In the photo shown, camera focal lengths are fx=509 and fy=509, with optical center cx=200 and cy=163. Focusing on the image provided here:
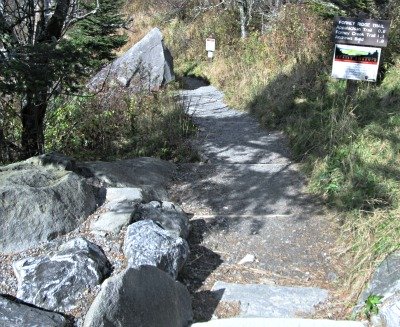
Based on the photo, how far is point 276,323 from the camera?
3.74 m

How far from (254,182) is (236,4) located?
11198 millimetres

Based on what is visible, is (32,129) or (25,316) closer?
(25,316)

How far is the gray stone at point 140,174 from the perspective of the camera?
18.5 feet

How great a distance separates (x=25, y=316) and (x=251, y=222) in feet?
9.08

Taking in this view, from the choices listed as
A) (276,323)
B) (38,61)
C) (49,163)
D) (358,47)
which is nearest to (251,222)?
(276,323)

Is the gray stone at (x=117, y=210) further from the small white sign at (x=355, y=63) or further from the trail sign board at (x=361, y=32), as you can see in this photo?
the trail sign board at (x=361, y=32)

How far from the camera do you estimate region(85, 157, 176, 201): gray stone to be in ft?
18.5

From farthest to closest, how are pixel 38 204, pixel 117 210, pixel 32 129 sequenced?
1. pixel 32 129
2. pixel 117 210
3. pixel 38 204

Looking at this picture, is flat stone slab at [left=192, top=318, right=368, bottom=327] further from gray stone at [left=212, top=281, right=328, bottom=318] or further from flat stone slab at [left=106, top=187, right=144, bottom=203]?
flat stone slab at [left=106, top=187, right=144, bottom=203]

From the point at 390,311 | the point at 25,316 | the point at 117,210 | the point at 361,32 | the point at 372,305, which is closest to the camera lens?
the point at 25,316

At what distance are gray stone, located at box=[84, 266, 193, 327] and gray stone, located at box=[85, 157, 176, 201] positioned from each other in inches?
62.6

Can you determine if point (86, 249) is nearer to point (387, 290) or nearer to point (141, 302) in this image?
point (141, 302)

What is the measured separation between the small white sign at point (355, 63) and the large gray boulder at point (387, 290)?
4021 mm

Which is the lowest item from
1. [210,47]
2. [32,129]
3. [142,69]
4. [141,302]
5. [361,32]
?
[141,302]
